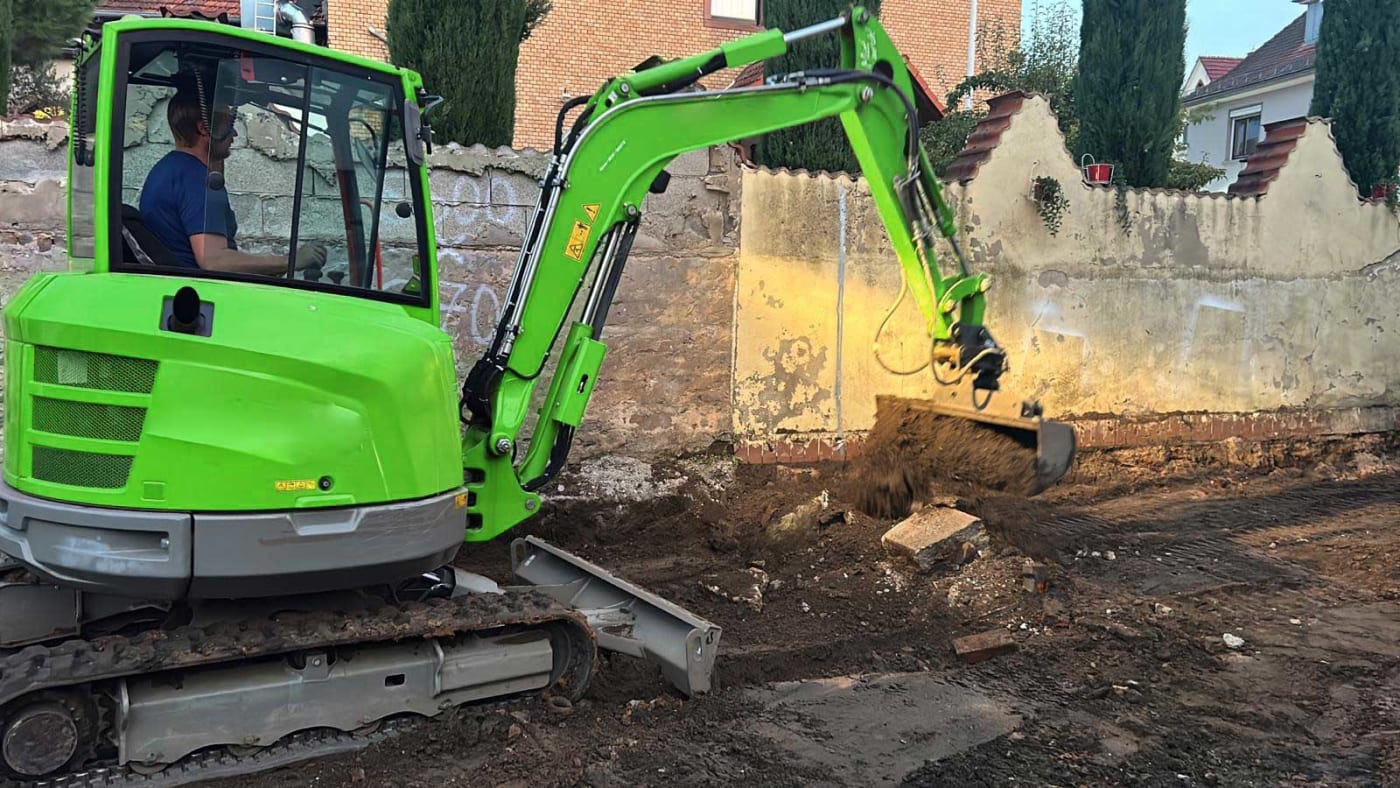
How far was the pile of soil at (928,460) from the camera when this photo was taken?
5.35 m

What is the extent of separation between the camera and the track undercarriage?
11.4 feet

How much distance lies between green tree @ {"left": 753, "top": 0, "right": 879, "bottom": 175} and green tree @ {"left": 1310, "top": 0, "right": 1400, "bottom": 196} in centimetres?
623

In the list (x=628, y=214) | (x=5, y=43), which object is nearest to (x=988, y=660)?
(x=628, y=214)

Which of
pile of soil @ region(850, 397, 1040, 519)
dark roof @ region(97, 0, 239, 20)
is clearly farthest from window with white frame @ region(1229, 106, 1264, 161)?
pile of soil @ region(850, 397, 1040, 519)

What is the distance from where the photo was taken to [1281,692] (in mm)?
A: 4770

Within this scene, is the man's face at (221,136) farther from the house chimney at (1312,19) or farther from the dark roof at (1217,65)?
the dark roof at (1217,65)

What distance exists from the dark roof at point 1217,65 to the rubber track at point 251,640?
113ft

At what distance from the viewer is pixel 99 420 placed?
337 centimetres

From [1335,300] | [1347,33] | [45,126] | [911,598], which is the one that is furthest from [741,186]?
[1347,33]

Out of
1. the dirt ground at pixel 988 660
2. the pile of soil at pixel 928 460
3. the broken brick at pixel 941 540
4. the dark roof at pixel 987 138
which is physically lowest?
the dirt ground at pixel 988 660

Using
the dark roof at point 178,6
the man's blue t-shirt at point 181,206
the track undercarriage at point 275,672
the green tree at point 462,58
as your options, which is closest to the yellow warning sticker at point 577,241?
the man's blue t-shirt at point 181,206

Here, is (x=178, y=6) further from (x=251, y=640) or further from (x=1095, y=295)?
(x=251, y=640)

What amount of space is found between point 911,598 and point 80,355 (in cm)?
438

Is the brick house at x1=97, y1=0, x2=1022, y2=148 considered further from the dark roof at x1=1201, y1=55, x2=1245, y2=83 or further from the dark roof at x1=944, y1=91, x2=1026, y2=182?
the dark roof at x1=1201, y1=55, x2=1245, y2=83
